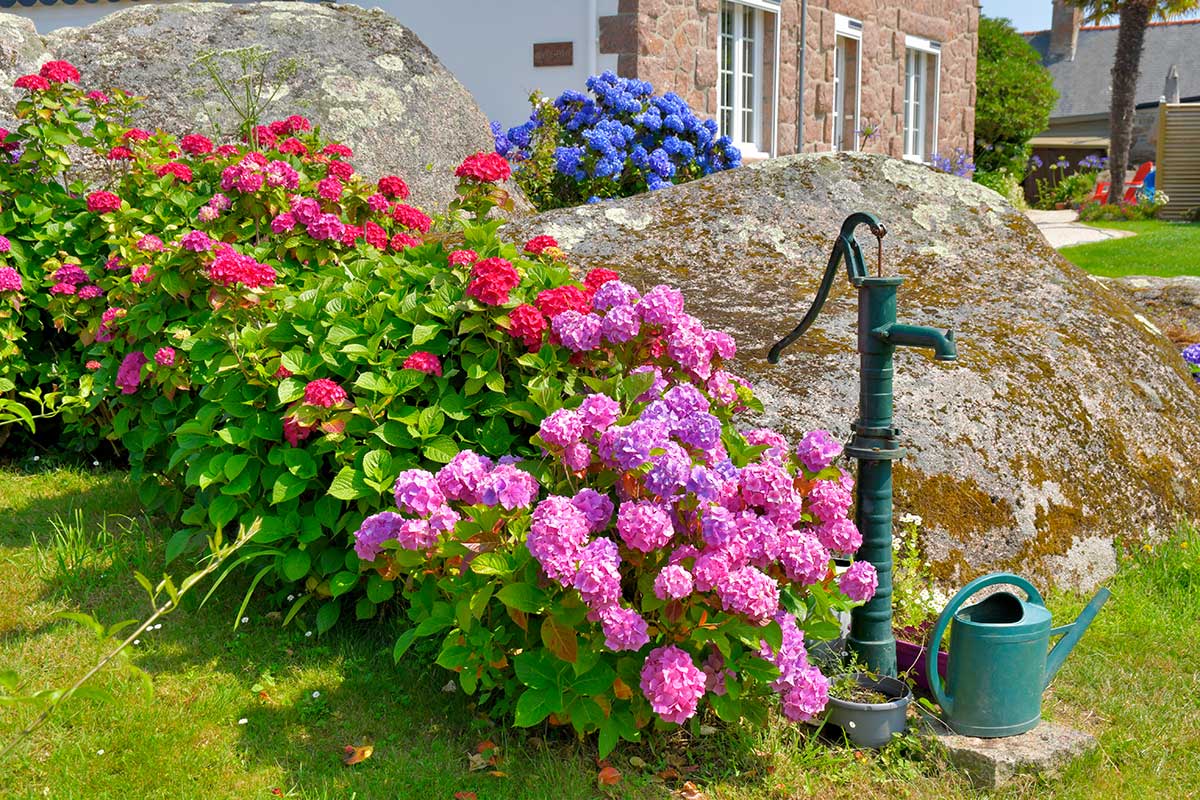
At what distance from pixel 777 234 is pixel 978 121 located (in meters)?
18.9

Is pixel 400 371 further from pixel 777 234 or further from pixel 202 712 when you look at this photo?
pixel 777 234

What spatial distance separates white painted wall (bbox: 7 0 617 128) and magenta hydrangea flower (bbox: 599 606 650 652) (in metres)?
8.48

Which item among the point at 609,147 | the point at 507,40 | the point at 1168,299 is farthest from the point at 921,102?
the point at 609,147

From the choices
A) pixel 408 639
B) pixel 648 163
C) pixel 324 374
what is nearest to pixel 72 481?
pixel 324 374

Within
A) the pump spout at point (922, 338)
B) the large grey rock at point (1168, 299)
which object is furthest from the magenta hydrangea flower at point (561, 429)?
the large grey rock at point (1168, 299)

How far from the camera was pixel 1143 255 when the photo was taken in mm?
11773

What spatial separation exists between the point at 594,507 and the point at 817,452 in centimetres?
57

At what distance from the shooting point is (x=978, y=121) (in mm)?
21516

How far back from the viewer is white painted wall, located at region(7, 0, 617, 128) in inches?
393

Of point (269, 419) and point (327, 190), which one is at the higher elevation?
point (327, 190)

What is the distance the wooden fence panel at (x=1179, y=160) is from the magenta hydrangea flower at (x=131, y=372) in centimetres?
2041

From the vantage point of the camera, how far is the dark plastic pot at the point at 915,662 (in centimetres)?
282

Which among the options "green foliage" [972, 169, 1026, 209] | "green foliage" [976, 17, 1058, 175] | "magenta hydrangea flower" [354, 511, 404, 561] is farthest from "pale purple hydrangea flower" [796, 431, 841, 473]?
"green foliage" [976, 17, 1058, 175]

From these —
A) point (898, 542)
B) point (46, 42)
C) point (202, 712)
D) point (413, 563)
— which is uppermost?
point (46, 42)
